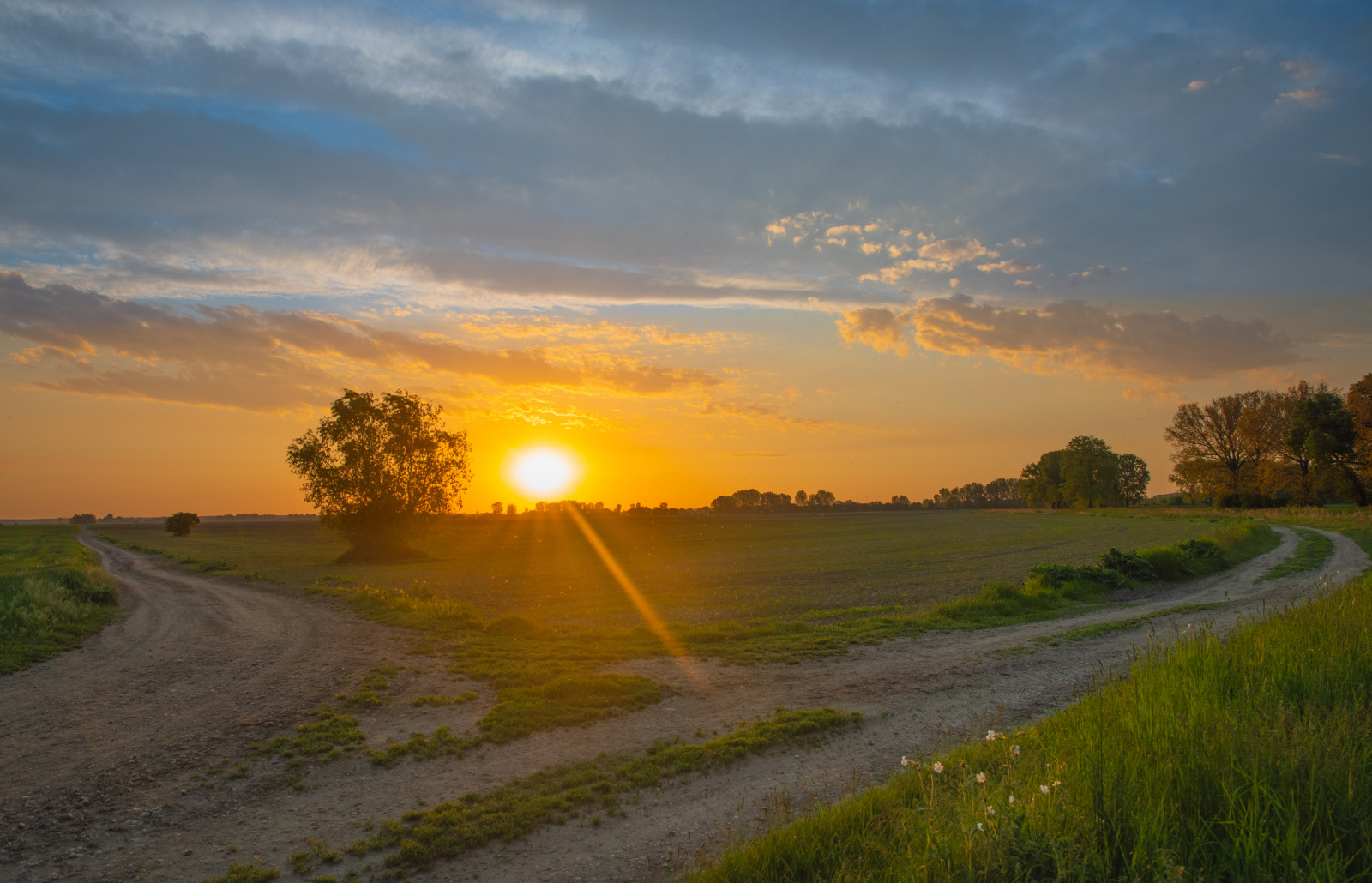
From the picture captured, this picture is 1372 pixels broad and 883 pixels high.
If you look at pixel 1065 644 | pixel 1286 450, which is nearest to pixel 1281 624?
pixel 1065 644

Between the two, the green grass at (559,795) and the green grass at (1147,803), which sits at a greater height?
the green grass at (1147,803)

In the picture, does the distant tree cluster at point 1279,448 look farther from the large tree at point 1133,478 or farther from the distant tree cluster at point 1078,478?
the large tree at point 1133,478

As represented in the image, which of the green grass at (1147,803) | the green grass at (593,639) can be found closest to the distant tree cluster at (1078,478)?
the green grass at (593,639)

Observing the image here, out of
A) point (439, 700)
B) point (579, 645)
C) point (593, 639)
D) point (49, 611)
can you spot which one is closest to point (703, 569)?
point (593, 639)

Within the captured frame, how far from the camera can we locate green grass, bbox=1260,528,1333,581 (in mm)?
25281

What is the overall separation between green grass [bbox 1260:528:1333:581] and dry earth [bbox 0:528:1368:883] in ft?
39.4

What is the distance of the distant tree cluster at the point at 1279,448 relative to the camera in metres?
70.2

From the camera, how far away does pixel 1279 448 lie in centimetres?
8700

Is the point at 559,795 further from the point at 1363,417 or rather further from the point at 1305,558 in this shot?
the point at 1363,417

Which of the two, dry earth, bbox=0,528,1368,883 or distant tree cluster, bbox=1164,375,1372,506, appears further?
distant tree cluster, bbox=1164,375,1372,506

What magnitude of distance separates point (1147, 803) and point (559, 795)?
5.63m

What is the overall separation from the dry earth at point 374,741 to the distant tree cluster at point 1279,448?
76.4 m

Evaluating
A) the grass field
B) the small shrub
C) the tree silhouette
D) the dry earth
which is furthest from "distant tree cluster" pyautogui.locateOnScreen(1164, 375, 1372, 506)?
the tree silhouette

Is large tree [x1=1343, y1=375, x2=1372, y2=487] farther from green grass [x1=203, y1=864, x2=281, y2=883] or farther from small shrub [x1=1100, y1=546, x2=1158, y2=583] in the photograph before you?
green grass [x1=203, y1=864, x2=281, y2=883]
